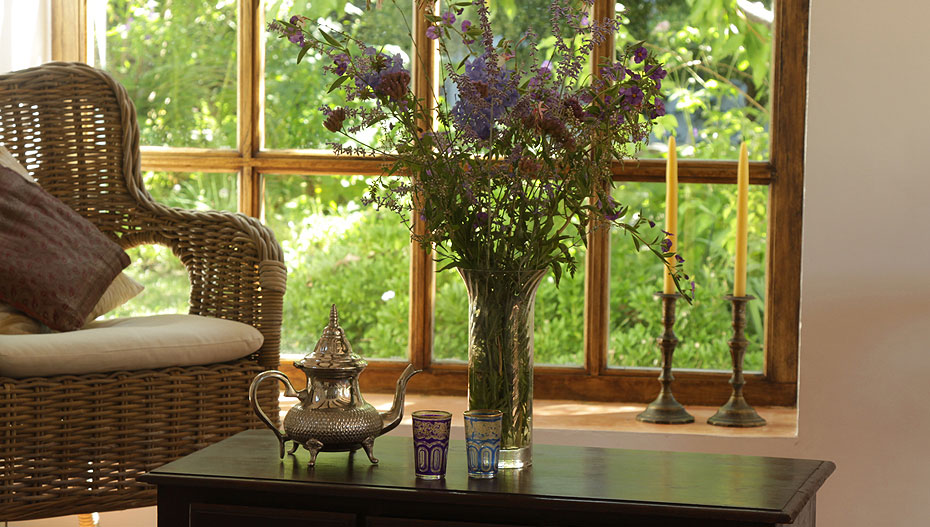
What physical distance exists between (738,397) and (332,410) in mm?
1413

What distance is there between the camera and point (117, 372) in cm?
195

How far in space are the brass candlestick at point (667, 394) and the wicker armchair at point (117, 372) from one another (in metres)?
0.92

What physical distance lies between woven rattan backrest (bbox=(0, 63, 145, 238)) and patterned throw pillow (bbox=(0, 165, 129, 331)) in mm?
189

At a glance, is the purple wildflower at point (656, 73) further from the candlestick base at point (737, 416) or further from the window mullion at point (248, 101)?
the window mullion at point (248, 101)

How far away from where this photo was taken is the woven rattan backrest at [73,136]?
2.47 meters

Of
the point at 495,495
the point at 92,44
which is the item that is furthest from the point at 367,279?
the point at 495,495

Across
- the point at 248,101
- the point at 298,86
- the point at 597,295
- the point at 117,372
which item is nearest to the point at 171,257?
the point at 248,101

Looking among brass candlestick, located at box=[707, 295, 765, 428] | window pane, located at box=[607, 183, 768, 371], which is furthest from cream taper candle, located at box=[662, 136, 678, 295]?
window pane, located at box=[607, 183, 768, 371]

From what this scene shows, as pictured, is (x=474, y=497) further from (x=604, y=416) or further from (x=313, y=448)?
(x=604, y=416)

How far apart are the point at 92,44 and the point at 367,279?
1.04m

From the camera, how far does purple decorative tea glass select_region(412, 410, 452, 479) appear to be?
1392 millimetres

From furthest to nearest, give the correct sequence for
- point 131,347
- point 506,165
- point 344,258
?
point 344,258
point 131,347
point 506,165

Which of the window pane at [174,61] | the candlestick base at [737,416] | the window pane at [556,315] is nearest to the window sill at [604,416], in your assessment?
the candlestick base at [737,416]

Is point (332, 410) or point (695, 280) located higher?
point (695, 280)
